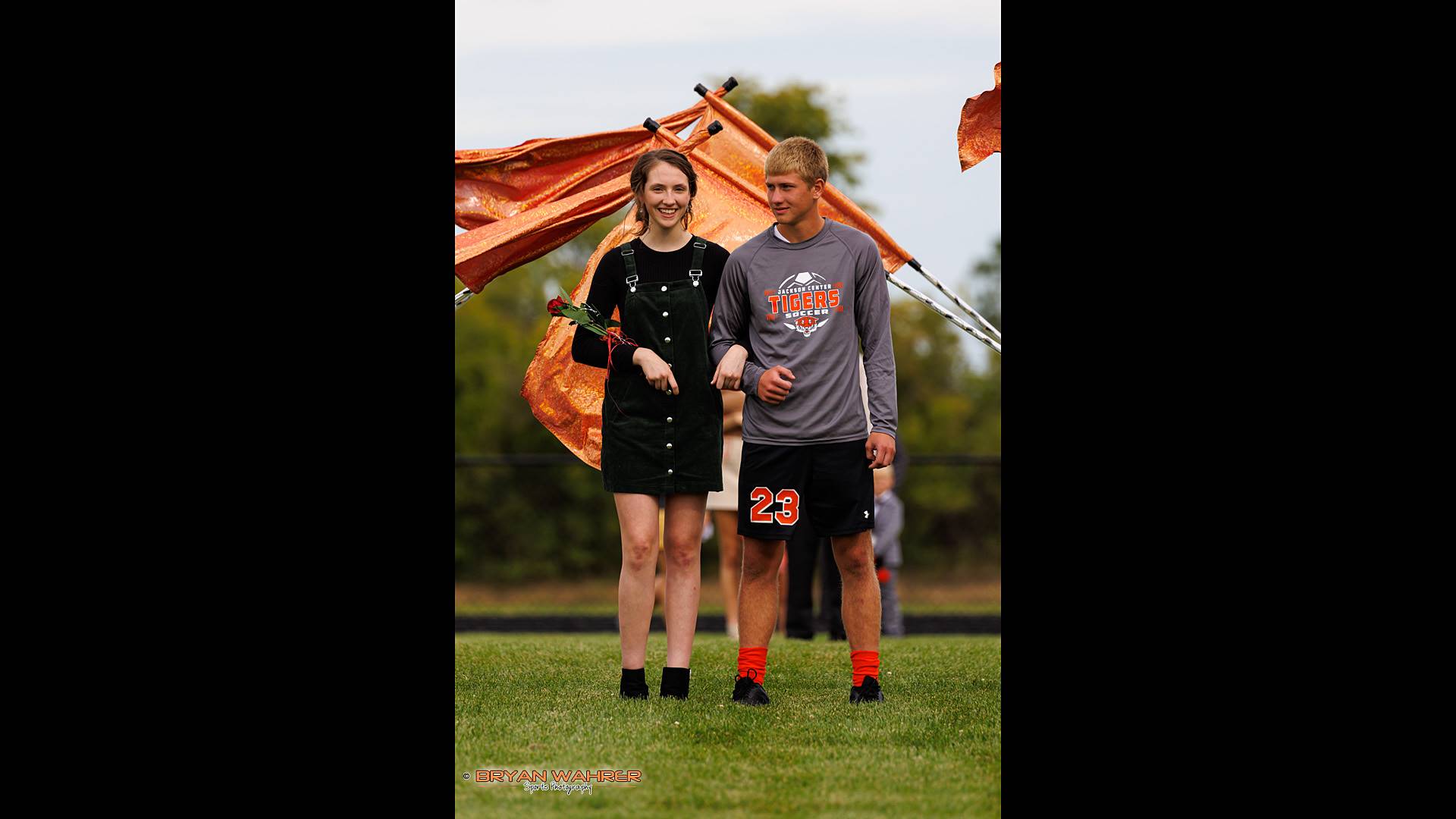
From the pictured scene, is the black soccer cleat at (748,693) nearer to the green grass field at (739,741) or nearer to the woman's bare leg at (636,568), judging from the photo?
the green grass field at (739,741)

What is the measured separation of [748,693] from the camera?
16.1 ft

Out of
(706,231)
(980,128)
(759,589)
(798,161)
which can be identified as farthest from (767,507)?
(980,128)

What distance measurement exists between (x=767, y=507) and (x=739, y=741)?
923 millimetres

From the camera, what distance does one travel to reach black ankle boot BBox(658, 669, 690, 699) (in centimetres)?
493

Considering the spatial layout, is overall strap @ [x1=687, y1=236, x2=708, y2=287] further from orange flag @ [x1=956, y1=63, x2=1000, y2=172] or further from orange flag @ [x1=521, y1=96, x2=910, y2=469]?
orange flag @ [x1=956, y1=63, x2=1000, y2=172]

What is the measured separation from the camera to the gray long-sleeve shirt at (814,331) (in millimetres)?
4809

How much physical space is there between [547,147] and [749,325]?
181 centimetres

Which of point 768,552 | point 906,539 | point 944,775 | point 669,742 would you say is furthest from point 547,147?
point 906,539

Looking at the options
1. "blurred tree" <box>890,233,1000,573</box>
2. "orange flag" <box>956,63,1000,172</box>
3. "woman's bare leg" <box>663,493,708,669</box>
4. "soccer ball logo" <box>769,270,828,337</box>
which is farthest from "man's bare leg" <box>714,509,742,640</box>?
"blurred tree" <box>890,233,1000,573</box>

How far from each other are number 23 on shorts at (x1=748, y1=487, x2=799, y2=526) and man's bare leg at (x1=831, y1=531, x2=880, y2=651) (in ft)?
0.64

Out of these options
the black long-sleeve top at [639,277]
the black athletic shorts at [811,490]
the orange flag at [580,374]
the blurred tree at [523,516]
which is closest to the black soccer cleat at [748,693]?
the black athletic shorts at [811,490]

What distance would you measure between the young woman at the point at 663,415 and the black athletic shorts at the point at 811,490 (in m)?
0.18

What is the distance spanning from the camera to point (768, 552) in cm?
495

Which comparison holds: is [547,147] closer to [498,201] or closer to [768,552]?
[498,201]
